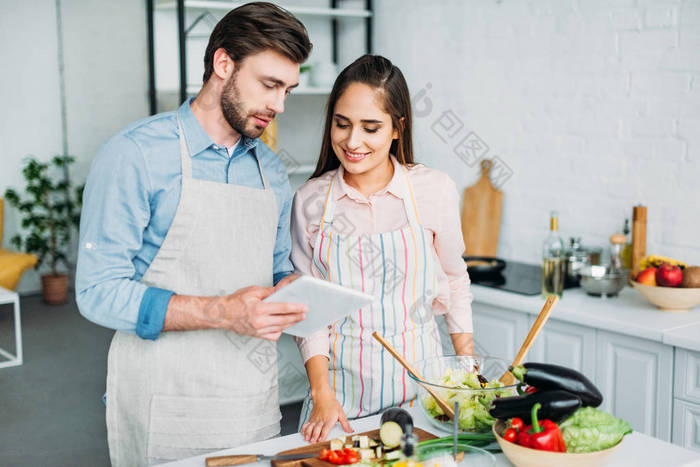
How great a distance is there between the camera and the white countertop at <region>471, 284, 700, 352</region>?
250cm

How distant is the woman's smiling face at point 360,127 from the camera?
6.46ft

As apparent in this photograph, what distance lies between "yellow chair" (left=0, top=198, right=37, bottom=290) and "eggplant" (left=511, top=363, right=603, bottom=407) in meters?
5.46

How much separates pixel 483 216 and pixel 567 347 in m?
1.12

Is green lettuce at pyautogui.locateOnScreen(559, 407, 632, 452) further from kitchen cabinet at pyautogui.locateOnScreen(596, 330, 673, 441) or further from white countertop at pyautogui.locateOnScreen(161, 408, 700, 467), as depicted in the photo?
kitchen cabinet at pyautogui.locateOnScreen(596, 330, 673, 441)

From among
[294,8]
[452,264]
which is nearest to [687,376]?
[452,264]

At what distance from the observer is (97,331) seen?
5855mm

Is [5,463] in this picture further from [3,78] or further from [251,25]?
[3,78]

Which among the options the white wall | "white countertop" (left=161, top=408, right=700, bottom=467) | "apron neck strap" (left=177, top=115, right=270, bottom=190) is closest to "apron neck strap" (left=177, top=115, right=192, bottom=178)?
"apron neck strap" (left=177, top=115, right=270, bottom=190)

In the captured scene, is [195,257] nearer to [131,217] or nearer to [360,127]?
[131,217]

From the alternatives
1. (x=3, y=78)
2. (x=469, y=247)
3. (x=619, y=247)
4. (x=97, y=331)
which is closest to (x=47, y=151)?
(x=3, y=78)

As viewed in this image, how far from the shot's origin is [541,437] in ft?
4.34

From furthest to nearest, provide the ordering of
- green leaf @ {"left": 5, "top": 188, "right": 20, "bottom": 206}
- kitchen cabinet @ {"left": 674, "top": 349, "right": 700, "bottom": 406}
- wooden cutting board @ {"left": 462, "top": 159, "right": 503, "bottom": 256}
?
green leaf @ {"left": 5, "top": 188, "right": 20, "bottom": 206}
wooden cutting board @ {"left": 462, "top": 159, "right": 503, "bottom": 256}
kitchen cabinet @ {"left": 674, "top": 349, "right": 700, "bottom": 406}

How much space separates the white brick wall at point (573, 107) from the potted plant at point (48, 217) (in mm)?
3798

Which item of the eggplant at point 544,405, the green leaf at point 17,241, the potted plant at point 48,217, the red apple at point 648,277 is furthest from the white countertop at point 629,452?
the green leaf at point 17,241
